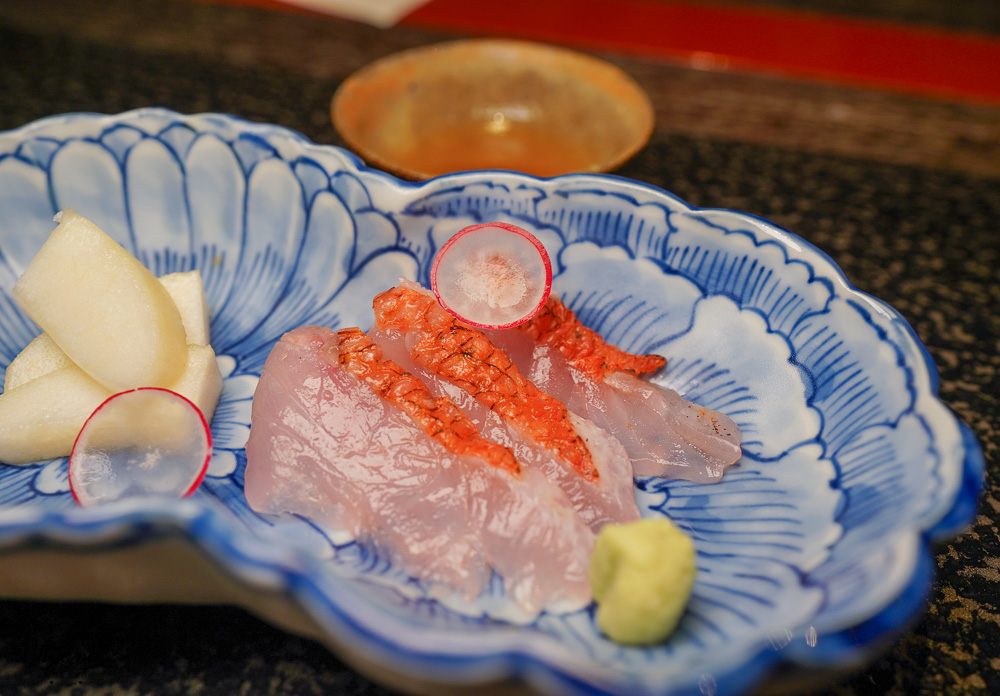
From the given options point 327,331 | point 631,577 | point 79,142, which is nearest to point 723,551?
point 631,577

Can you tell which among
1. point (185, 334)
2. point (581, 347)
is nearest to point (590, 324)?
point (581, 347)

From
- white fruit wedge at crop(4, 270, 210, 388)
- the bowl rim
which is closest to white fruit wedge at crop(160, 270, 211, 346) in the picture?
white fruit wedge at crop(4, 270, 210, 388)

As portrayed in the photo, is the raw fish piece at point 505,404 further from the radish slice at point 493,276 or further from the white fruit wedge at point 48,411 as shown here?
the white fruit wedge at point 48,411

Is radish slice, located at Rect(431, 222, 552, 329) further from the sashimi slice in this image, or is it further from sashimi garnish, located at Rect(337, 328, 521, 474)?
sashimi garnish, located at Rect(337, 328, 521, 474)

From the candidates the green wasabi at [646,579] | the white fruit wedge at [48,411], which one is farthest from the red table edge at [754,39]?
the green wasabi at [646,579]

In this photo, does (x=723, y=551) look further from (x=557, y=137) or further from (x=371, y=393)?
(x=557, y=137)
